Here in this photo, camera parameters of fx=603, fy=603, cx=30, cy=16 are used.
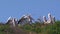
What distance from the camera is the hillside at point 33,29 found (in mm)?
37122

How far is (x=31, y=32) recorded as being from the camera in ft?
125

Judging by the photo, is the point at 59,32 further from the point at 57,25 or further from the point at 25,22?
the point at 25,22

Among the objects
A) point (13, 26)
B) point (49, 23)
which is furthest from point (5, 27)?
point (49, 23)

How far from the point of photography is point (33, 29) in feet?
127

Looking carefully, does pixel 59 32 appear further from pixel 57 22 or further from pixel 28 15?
pixel 28 15

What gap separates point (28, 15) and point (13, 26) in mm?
2602

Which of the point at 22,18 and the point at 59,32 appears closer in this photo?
the point at 59,32

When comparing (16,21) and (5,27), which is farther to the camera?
(16,21)

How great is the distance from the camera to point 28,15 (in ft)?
134

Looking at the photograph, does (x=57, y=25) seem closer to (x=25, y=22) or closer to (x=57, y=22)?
(x=57, y=22)

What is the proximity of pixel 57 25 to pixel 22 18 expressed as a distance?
3.18 metres

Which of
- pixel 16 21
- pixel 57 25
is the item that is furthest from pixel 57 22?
pixel 16 21

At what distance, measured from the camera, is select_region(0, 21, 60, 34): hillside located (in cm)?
3712

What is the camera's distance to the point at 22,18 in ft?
132
